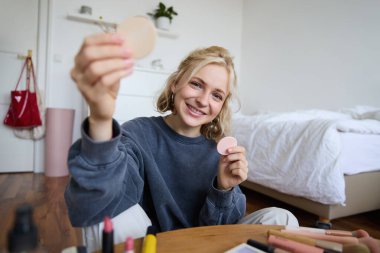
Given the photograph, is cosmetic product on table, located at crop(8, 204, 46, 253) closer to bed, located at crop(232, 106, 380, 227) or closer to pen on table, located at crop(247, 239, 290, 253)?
pen on table, located at crop(247, 239, 290, 253)

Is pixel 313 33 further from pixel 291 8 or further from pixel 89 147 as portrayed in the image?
pixel 89 147

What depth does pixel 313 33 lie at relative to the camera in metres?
2.54

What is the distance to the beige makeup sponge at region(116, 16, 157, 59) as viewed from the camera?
362 millimetres

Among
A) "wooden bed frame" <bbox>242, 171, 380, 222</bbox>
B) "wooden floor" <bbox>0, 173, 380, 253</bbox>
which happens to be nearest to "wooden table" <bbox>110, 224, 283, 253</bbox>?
"wooden floor" <bbox>0, 173, 380, 253</bbox>

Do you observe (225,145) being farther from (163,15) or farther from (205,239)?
(163,15)

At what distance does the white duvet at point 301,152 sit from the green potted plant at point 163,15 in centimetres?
157

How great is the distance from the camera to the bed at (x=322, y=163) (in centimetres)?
129

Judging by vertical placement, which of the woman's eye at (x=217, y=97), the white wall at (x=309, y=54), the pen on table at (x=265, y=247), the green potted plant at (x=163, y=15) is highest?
the green potted plant at (x=163, y=15)

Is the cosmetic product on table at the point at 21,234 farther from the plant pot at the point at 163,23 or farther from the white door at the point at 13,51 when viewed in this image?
the plant pot at the point at 163,23

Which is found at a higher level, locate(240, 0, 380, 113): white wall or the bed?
locate(240, 0, 380, 113): white wall

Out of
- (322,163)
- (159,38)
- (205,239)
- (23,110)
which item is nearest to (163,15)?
(159,38)

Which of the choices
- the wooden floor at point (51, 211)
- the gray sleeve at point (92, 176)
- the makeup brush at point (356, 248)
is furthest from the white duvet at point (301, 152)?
the gray sleeve at point (92, 176)

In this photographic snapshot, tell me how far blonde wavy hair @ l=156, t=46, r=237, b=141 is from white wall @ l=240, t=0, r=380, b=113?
1.70 m

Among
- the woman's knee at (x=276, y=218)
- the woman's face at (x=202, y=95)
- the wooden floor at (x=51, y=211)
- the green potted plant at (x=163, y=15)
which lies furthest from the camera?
the green potted plant at (x=163, y=15)
